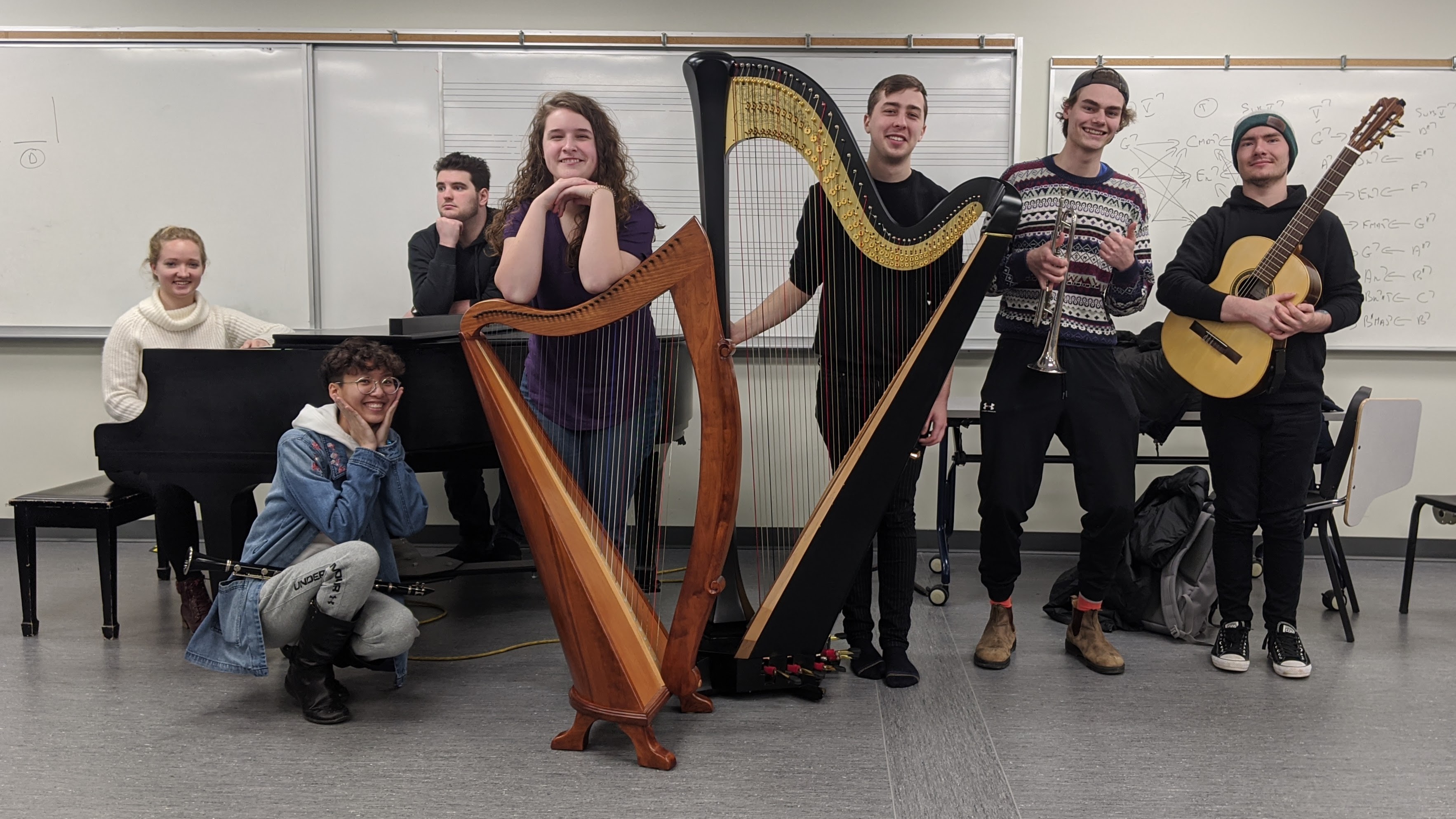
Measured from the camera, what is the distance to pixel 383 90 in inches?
163

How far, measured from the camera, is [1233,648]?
2.84m

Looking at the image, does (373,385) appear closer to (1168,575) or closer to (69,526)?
(69,526)

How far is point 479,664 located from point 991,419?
166 centimetres

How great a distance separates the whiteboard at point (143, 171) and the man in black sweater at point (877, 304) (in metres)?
2.69

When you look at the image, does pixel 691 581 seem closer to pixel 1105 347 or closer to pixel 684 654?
pixel 684 654

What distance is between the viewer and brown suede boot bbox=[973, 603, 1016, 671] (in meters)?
2.82

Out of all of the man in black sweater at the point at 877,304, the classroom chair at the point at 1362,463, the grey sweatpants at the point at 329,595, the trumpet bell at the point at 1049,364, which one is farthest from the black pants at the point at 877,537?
the classroom chair at the point at 1362,463

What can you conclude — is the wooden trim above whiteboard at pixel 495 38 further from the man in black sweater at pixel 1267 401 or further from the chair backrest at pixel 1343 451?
the chair backrest at pixel 1343 451

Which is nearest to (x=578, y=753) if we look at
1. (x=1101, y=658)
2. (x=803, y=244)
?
Answer: (x=803, y=244)

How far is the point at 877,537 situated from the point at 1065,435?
595 mm

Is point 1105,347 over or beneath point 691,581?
over

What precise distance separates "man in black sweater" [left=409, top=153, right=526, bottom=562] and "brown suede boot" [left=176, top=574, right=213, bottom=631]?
80cm

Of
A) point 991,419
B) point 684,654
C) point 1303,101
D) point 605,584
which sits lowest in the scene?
point 684,654

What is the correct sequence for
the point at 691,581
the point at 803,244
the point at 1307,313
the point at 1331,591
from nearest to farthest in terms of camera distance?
the point at 691,581, the point at 803,244, the point at 1307,313, the point at 1331,591
